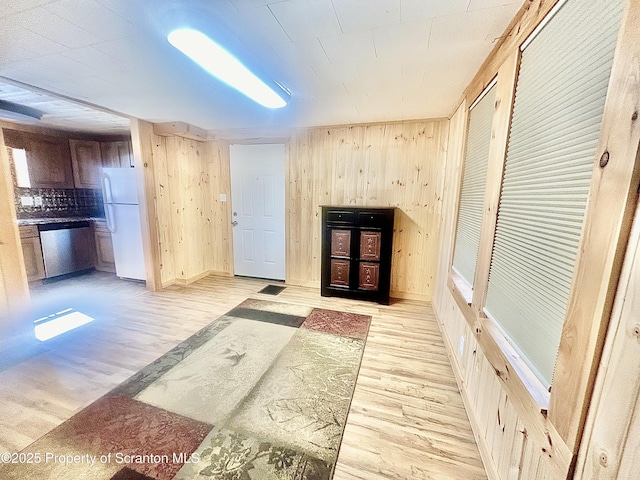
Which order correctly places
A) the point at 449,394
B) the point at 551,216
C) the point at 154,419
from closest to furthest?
the point at 551,216
the point at 154,419
the point at 449,394

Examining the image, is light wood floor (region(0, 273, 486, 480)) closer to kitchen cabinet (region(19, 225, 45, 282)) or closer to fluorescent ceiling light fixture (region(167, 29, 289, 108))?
kitchen cabinet (region(19, 225, 45, 282))

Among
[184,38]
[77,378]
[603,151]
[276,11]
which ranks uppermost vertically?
[276,11]

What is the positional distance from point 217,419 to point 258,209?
2995mm

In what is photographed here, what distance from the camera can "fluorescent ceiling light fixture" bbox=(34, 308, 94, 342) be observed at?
258 cm

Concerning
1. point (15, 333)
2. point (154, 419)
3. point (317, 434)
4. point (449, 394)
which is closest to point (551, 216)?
point (449, 394)

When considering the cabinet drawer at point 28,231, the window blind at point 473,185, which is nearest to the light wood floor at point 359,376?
the cabinet drawer at point 28,231

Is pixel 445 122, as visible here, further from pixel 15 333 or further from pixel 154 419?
pixel 15 333

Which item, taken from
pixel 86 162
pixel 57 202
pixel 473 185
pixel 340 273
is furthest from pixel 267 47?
pixel 57 202

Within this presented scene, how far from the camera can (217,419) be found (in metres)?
1.62

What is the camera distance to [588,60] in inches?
33.1

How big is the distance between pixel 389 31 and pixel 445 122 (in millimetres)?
2092

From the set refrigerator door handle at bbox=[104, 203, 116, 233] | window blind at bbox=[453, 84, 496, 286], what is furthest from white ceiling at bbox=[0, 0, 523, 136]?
refrigerator door handle at bbox=[104, 203, 116, 233]

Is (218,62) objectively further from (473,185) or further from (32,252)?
(32,252)

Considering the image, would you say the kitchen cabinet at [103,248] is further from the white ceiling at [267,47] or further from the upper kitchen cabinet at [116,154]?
the white ceiling at [267,47]
